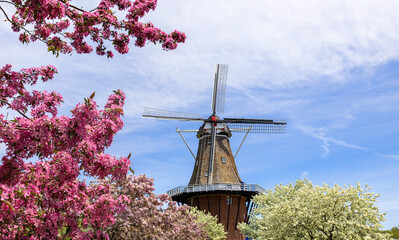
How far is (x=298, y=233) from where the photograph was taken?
27.4m

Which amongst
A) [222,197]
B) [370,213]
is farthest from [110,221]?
[222,197]

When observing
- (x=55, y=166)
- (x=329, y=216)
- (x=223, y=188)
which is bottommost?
(x=55, y=166)

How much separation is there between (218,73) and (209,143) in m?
11.5

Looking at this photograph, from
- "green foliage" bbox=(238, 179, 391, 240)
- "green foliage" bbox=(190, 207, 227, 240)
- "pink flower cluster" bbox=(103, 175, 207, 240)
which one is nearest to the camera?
"pink flower cluster" bbox=(103, 175, 207, 240)

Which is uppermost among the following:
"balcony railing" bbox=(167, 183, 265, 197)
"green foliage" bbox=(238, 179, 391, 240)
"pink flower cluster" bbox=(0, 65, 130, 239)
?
"balcony railing" bbox=(167, 183, 265, 197)

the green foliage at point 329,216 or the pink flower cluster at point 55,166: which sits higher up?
the green foliage at point 329,216

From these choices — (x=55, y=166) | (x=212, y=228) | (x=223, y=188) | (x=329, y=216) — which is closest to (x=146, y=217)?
(x=329, y=216)

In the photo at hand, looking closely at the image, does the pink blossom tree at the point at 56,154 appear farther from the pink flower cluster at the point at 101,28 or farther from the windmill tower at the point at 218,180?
the windmill tower at the point at 218,180

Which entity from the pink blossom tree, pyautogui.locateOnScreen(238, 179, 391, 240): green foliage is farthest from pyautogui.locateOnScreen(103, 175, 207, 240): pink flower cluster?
the pink blossom tree

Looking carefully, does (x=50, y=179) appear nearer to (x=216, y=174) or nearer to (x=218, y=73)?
(x=216, y=174)

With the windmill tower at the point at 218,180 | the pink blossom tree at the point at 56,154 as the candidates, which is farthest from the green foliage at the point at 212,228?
the pink blossom tree at the point at 56,154

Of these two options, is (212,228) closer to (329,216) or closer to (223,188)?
(223,188)

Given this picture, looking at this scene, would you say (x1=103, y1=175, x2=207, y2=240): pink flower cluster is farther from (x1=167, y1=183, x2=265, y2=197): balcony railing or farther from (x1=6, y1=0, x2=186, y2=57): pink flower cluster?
(x1=167, y1=183, x2=265, y2=197): balcony railing

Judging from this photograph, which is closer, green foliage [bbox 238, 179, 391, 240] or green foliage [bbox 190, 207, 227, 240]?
green foliage [bbox 238, 179, 391, 240]
